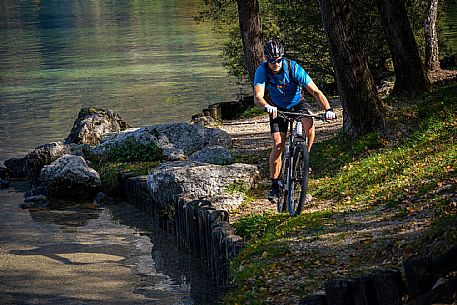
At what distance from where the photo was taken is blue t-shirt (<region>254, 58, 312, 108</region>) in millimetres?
11578

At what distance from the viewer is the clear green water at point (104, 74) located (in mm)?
32906

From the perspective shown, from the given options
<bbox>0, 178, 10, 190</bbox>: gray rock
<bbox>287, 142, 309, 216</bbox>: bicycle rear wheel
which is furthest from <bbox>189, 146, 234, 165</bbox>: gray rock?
<bbox>287, 142, 309, 216</bbox>: bicycle rear wheel

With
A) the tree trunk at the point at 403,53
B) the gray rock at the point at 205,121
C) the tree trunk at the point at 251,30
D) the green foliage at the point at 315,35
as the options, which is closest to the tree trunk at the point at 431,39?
the green foliage at the point at 315,35

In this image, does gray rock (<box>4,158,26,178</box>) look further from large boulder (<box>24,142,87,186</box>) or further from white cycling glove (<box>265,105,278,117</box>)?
white cycling glove (<box>265,105,278,117</box>)

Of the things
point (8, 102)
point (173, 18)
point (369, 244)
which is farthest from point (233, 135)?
point (173, 18)

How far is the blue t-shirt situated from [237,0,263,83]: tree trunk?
1033 centimetres

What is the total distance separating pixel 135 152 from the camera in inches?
811

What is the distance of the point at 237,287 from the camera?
9.82 metres

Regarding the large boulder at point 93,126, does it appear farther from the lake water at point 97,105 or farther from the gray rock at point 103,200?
the gray rock at point 103,200

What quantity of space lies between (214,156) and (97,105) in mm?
18858

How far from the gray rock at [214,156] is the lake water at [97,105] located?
5.56ft

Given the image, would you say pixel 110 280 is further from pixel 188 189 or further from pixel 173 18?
pixel 173 18

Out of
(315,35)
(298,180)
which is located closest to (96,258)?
(298,180)

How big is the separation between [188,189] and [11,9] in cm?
10372
